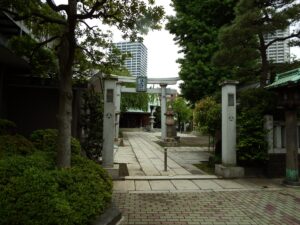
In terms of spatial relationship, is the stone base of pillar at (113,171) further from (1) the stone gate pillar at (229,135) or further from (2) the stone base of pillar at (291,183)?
(2) the stone base of pillar at (291,183)

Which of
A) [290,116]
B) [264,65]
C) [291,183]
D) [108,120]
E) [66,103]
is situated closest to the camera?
[66,103]

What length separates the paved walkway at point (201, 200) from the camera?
605 centimetres

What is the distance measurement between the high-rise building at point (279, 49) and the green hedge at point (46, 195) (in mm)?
8661

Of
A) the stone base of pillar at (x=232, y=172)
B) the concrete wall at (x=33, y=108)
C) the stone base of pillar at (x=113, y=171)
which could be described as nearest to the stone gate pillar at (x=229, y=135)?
the stone base of pillar at (x=232, y=172)

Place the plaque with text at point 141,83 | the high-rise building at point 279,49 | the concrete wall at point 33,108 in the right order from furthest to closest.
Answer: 1. the plaque with text at point 141,83
2. the concrete wall at point 33,108
3. the high-rise building at point 279,49

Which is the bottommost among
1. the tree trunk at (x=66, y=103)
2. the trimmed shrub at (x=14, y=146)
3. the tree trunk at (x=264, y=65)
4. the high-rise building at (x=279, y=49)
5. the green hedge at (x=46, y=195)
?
the green hedge at (x=46, y=195)

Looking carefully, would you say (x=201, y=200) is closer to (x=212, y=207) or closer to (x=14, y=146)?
(x=212, y=207)

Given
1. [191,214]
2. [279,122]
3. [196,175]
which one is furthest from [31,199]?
[279,122]

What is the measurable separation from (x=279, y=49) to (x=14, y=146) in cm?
1123

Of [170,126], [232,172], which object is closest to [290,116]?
[232,172]

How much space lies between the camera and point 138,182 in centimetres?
955

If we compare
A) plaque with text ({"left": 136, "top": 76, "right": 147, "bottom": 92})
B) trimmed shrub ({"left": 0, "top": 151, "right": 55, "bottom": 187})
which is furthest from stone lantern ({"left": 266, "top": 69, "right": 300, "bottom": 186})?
plaque with text ({"left": 136, "top": 76, "right": 147, "bottom": 92})

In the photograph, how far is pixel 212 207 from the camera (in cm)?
684

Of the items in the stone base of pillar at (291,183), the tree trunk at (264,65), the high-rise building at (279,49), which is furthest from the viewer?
the tree trunk at (264,65)
